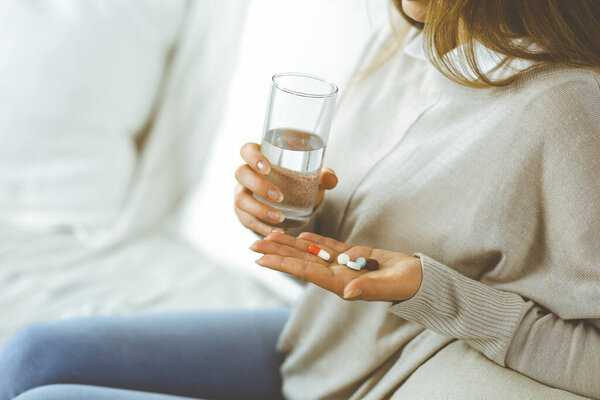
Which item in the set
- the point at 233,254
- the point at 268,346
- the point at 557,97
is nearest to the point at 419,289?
the point at 557,97

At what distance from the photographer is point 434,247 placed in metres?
0.84

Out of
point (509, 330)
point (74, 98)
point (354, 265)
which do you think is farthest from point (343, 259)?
point (74, 98)

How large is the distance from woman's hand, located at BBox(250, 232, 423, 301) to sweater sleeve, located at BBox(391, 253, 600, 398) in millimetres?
27

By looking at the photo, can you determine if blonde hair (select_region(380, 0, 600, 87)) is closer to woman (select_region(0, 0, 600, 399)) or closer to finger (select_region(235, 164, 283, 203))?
woman (select_region(0, 0, 600, 399))

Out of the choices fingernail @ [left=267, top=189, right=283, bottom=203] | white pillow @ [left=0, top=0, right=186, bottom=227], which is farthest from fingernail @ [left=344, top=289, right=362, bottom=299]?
white pillow @ [left=0, top=0, right=186, bottom=227]

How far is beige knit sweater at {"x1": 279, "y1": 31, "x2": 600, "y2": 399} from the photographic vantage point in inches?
28.3

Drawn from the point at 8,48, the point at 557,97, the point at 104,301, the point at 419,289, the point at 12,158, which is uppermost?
the point at 557,97

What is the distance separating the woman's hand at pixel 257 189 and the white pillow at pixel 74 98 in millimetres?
732

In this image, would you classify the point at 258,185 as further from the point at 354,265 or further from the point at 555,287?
the point at 555,287

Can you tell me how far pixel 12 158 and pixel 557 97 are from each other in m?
1.28

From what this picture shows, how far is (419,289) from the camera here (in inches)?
27.4

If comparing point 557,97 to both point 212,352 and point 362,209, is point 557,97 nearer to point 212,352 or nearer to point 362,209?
point 362,209

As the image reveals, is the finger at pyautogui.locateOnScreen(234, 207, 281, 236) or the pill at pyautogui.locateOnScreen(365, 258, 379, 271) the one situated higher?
the pill at pyautogui.locateOnScreen(365, 258, 379, 271)

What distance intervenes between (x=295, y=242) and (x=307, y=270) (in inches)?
2.8
